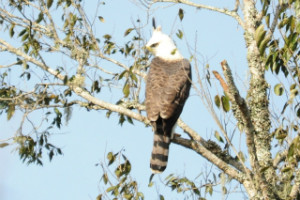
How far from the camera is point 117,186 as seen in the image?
18.1 ft

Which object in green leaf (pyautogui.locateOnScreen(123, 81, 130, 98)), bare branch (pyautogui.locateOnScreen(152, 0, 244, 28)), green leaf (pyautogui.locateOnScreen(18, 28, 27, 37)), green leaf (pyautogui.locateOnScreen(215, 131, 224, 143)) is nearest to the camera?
green leaf (pyautogui.locateOnScreen(215, 131, 224, 143))

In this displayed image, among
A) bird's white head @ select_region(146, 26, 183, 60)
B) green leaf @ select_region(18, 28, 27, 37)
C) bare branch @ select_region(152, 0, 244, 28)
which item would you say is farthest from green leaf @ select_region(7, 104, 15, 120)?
bare branch @ select_region(152, 0, 244, 28)

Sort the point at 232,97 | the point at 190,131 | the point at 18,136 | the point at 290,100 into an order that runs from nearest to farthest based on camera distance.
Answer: the point at 232,97 → the point at 290,100 → the point at 190,131 → the point at 18,136

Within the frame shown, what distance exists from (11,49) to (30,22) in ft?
1.19

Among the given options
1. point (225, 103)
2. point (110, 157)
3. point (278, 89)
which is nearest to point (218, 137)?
point (278, 89)

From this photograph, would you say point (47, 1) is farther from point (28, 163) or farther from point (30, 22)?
point (28, 163)

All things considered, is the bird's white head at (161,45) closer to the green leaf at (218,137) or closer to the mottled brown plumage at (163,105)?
the mottled brown plumage at (163,105)

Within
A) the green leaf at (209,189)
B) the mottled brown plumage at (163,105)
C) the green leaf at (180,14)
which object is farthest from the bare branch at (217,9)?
the green leaf at (209,189)

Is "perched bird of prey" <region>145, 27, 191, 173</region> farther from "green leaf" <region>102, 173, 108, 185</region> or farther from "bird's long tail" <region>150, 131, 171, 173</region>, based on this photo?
"green leaf" <region>102, 173, 108, 185</region>

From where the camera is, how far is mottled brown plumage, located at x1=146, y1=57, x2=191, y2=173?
18.9 feet

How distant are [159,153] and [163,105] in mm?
494

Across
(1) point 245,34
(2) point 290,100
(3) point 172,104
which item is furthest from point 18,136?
(2) point 290,100

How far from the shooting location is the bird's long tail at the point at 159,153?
19.1 ft

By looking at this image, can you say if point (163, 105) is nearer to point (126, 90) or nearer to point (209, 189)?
point (126, 90)
